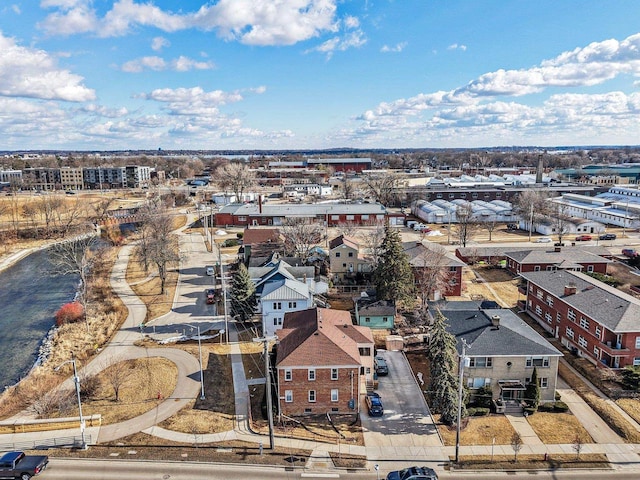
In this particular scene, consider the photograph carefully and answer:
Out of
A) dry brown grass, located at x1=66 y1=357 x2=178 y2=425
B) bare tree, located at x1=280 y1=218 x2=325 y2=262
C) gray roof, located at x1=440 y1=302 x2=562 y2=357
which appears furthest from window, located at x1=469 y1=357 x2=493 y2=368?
bare tree, located at x1=280 y1=218 x2=325 y2=262

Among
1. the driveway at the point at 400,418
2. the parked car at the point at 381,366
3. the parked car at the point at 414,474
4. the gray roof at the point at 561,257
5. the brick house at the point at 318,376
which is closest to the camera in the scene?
the parked car at the point at 414,474

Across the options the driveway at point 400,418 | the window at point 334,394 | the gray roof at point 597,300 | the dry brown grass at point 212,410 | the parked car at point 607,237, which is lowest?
the driveway at point 400,418

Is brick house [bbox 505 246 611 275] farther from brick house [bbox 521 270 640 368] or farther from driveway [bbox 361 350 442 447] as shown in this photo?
driveway [bbox 361 350 442 447]

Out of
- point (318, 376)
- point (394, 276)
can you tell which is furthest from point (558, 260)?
point (318, 376)

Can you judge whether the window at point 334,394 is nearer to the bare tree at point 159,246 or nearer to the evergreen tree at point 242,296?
the evergreen tree at point 242,296

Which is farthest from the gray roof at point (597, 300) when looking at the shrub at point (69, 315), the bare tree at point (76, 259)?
the bare tree at point (76, 259)
